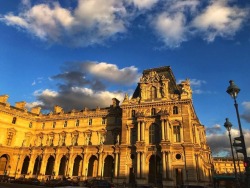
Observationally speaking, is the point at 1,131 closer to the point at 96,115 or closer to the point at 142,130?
the point at 96,115

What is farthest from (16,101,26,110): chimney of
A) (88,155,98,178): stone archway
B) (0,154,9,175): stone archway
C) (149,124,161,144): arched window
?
(149,124,161,144): arched window

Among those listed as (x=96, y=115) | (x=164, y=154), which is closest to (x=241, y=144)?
(x=164, y=154)

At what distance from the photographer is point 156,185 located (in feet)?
140

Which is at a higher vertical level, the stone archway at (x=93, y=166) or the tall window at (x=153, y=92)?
the tall window at (x=153, y=92)

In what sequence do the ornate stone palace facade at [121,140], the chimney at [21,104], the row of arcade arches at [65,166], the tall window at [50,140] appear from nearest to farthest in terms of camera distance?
1. the ornate stone palace facade at [121,140]
2. the row of arcade arches at [65,166]
3. the tall window at [50,140]
4. the chimney at [21,104]

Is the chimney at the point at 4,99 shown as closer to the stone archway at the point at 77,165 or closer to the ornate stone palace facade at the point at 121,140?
the ornate stone palace facade at the point at 121,140

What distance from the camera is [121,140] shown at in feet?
164

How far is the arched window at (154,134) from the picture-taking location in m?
46.9

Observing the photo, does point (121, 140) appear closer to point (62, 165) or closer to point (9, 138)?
point (62, 165)

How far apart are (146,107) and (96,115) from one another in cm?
1522

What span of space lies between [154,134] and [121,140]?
290 inches

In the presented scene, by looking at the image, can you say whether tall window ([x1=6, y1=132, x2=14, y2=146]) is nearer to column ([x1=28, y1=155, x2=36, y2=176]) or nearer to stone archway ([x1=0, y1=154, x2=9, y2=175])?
stone archway ([x1=0, y1=154, x2=9, y2=175])

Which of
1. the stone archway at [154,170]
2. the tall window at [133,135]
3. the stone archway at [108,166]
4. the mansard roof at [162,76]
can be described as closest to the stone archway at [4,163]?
the stone archway at [108,166]

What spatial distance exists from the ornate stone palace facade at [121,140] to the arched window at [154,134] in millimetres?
177
